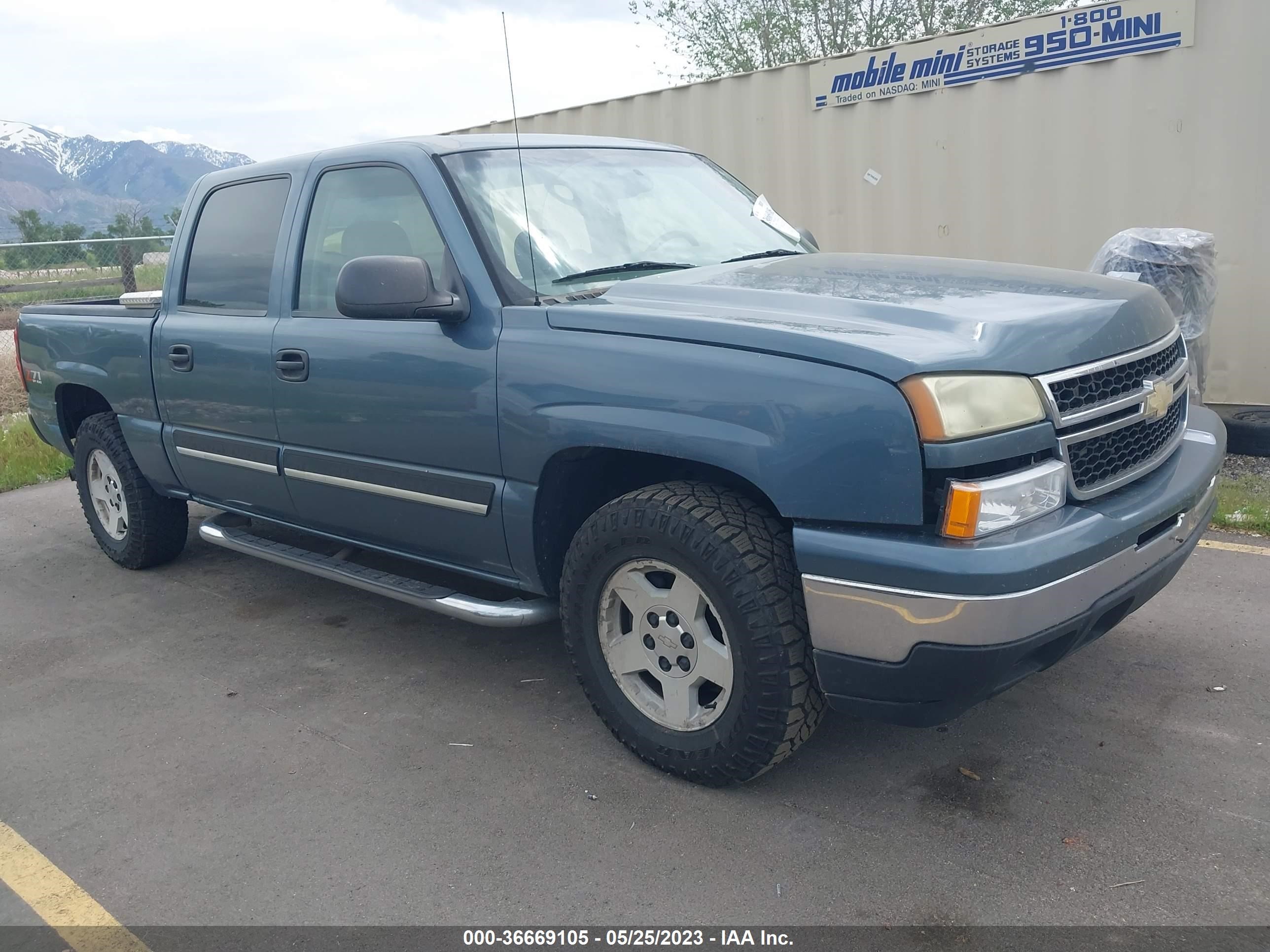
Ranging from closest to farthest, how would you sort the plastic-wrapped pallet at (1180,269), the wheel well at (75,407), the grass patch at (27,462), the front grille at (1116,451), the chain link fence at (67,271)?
the front grille at (1116,451), the wheel well at (75,407), the plastic-wrapped pallet at (1180,269), the grass patch at (27,462), the chain link fence at (67,271)

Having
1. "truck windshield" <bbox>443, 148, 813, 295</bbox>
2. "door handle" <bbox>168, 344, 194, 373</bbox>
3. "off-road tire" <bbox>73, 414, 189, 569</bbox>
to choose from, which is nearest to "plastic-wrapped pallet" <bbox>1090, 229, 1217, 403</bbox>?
"truck windshield" <bbox>443, 148, 813, 295</bbox>

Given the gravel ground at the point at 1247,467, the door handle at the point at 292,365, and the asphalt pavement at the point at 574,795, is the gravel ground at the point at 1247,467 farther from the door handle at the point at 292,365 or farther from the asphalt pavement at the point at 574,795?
the door handle at the point at 292,365

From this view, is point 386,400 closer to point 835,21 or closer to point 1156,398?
point 1156,398

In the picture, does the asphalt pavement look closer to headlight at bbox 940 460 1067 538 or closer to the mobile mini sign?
headlight at bbox 940 460 1067 538

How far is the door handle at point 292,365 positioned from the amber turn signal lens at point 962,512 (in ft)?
7.83

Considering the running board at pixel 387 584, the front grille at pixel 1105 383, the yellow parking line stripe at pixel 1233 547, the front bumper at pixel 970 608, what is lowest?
the yellow parking line stripe at pixel 1233 547

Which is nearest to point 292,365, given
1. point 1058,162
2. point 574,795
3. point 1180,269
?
point 574,795

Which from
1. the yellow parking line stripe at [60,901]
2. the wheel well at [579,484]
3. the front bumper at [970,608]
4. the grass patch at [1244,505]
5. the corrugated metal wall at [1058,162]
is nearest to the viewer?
the front bumper at [970,608]

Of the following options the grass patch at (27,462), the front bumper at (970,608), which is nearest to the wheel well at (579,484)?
the front bumper at (970,608)

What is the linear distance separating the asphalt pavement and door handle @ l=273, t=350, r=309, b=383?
1097 mm

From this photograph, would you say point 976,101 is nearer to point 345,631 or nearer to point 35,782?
point 345,631

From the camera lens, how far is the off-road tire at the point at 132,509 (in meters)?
5.23

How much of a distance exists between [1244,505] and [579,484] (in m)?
3.75

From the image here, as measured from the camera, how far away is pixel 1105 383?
280 centimetres
